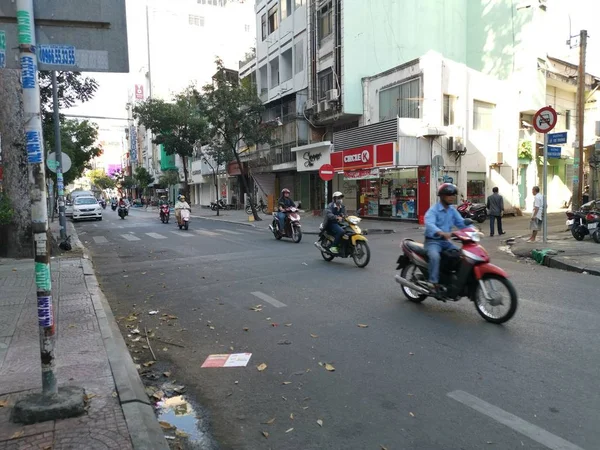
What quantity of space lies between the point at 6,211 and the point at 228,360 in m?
8.95

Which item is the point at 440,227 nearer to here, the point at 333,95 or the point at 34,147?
the point at 34,147

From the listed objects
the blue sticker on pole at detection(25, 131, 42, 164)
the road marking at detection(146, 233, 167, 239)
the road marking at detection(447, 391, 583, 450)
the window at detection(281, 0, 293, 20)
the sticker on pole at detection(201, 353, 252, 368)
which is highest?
the window at detection(281, 0, 293, 20)

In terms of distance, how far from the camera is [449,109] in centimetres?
2278

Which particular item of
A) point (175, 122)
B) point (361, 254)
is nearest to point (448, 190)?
point (361, 254)

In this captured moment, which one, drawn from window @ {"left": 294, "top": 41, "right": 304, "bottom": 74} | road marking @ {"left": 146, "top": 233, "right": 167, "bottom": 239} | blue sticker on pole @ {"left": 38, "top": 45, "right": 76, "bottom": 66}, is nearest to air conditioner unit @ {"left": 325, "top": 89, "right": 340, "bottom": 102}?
window @ {"left": 294, "top": 41, "right": 304, "bottom": 74}

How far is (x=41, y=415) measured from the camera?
320 cm

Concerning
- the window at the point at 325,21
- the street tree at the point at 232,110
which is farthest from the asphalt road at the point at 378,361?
the window at the point at 325,21

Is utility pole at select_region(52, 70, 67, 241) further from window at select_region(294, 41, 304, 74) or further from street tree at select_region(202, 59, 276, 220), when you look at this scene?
window at select_region(294, 41, 304, 74)

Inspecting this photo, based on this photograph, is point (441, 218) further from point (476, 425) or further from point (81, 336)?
point (81, 336)

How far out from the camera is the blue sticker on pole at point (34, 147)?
314cm

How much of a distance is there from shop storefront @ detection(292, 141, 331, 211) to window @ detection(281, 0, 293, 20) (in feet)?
32.2

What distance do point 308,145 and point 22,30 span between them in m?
25.6

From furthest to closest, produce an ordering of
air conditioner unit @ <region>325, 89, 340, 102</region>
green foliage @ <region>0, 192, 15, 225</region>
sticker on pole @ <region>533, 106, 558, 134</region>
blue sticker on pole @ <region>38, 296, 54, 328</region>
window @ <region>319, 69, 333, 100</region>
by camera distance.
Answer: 1. window @ <region>319, 69, 333, 100</region>
2. air conditioner unit @ <region>325, 89, 340, 102</region>
3. sticker on pole @ <region>533, 106, 558, 134</region>
4. green foliage @ <region>0, 192, 15, 225</region>
5. blue sticker on pole @ <region>38, 296, 54, 328</region>

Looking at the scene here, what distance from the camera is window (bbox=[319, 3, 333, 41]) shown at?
2677cm
